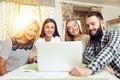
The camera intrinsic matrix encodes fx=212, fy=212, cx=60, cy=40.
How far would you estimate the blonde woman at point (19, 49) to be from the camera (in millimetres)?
2570

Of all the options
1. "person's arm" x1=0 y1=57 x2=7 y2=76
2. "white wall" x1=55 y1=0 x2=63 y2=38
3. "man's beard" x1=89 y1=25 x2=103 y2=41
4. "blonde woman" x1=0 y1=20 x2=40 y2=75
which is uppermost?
"white wall" x1=55 y1=0 x2=63 y2=38

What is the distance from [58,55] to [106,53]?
360mm

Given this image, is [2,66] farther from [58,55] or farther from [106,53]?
[106,53]

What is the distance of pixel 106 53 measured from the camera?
1.54 metres

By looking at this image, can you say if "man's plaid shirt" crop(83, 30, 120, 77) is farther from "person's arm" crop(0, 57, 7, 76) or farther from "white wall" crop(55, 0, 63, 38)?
"white wall" crop(55, 0, 63, 38)

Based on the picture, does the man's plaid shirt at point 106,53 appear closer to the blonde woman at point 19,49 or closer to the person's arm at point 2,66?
the blonde woman at point 19,49

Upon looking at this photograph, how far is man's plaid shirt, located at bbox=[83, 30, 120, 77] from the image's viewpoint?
1.49 m

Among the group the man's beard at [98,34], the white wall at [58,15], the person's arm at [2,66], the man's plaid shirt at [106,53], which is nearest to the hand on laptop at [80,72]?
the man's plaid shirt at [106,53]

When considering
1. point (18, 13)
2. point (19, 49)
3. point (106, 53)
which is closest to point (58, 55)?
point (106, 53)

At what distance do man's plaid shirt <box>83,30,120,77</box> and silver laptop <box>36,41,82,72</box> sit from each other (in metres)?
0.13

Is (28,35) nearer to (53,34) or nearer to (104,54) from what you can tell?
(53,34)

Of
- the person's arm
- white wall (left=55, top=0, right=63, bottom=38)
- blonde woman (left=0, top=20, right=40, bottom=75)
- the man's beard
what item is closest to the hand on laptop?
the man's beard

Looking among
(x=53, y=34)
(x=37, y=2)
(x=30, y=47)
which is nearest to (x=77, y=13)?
(x=37, y=2)

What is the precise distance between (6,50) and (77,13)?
162 inches
